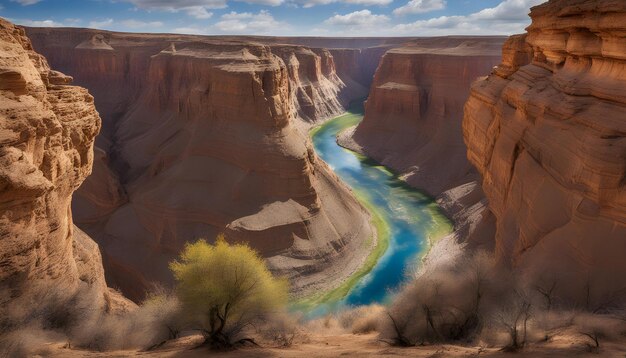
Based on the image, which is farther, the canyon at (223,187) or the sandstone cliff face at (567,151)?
the canyon at (223,187)

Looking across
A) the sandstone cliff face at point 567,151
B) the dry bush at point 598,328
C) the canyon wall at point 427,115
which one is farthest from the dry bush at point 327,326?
the canyon wall at point 427,115

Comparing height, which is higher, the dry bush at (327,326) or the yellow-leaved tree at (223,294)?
the yellow-leaved tree at (223,294)

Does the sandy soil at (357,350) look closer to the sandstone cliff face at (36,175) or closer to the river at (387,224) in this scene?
the sandstone cliff face at (36,175)

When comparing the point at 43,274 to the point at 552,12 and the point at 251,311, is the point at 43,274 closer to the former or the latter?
the point at 251,311

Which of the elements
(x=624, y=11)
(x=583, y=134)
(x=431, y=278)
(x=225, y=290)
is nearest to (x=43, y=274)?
(x=225, y=290)

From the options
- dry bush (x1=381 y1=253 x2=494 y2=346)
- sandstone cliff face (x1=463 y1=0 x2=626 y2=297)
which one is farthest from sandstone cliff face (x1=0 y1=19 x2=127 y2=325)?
sandstone cliff face (x1=463 y1=0 x2=626 y2=297)

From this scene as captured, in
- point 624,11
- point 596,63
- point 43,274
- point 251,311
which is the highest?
point 624,11

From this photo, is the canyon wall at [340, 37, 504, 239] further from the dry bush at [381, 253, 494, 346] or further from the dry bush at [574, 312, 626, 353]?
the dry bush at [574, 312, 626, 353]
